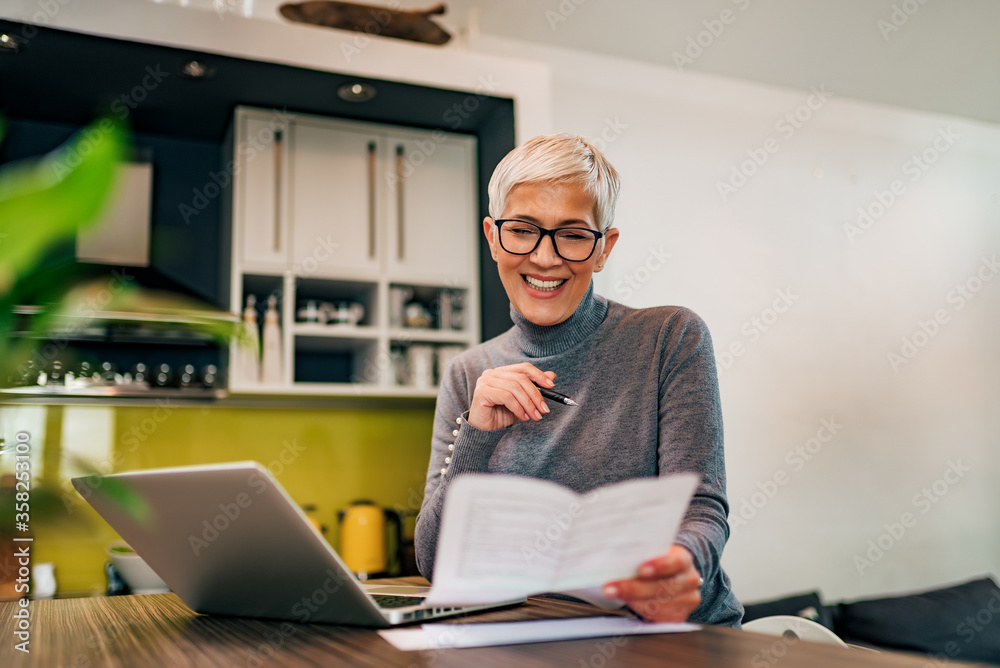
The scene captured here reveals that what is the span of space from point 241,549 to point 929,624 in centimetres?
292

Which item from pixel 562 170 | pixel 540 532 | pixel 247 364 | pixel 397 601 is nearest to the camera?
pixel 540 532

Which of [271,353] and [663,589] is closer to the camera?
Result: [663,589]

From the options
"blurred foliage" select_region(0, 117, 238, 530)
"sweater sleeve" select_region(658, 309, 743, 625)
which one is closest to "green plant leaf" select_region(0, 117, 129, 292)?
"blurred foliage" select_region(0, 117, 238, 530)

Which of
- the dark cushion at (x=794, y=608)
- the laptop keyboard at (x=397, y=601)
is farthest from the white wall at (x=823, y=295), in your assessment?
the laptop keyboard at (x=397, y=601)

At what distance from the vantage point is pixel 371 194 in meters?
2.89

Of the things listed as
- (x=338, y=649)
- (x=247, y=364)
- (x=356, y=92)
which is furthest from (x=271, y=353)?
(x=338, y=649)

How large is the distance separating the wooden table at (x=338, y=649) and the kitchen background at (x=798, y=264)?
2083 millimetres

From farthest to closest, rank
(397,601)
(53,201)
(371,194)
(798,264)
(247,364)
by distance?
(798,264) < (371,194) < (247,364) < (397,601) < (53,201)

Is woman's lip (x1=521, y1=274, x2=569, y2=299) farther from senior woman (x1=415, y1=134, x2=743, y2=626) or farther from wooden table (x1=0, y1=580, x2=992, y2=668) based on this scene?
wooden table (x1=0, y1=580, x2=992, y2=668)

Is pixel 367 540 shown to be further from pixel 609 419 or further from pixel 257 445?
pixel 609 419

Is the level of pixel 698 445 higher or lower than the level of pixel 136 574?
higher

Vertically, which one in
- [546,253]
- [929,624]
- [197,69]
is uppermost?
[197,69]

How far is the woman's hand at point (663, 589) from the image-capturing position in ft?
2.39

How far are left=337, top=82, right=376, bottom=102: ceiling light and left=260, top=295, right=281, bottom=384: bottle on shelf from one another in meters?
0.77
